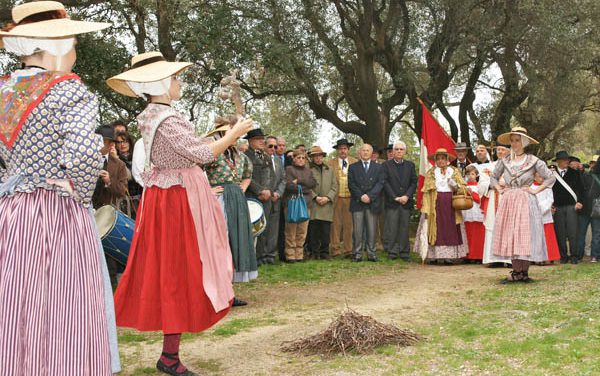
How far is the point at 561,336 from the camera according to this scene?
17.2 feet

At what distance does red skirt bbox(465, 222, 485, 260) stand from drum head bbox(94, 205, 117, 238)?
7.20 metres

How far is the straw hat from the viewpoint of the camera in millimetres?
4637

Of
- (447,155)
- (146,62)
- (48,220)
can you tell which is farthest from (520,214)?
(48,220)

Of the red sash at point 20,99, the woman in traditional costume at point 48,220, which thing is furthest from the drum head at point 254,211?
the red sash at point 20,99

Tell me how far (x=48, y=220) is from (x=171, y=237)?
4.23ft

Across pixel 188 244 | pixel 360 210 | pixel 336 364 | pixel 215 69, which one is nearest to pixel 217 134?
pixel 188 244

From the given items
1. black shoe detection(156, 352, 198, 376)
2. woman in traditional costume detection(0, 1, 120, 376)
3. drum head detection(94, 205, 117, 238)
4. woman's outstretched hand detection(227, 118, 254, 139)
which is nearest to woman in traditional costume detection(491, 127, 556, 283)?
drum head detection(94, 205, 117, 238)

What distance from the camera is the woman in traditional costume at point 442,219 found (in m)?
11.8

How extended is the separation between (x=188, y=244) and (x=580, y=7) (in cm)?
1220

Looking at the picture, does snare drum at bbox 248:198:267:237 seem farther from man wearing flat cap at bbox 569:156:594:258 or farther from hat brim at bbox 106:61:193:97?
man wearing flat cap at bbox 569:156:594:258

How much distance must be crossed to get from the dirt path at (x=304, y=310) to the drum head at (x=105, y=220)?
1.48m

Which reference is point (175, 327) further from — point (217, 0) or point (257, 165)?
point (217, 0)

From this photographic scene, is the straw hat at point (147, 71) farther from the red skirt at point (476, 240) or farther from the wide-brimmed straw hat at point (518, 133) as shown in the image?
the red skirt at point (476, 240)

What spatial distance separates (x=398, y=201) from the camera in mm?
12094
